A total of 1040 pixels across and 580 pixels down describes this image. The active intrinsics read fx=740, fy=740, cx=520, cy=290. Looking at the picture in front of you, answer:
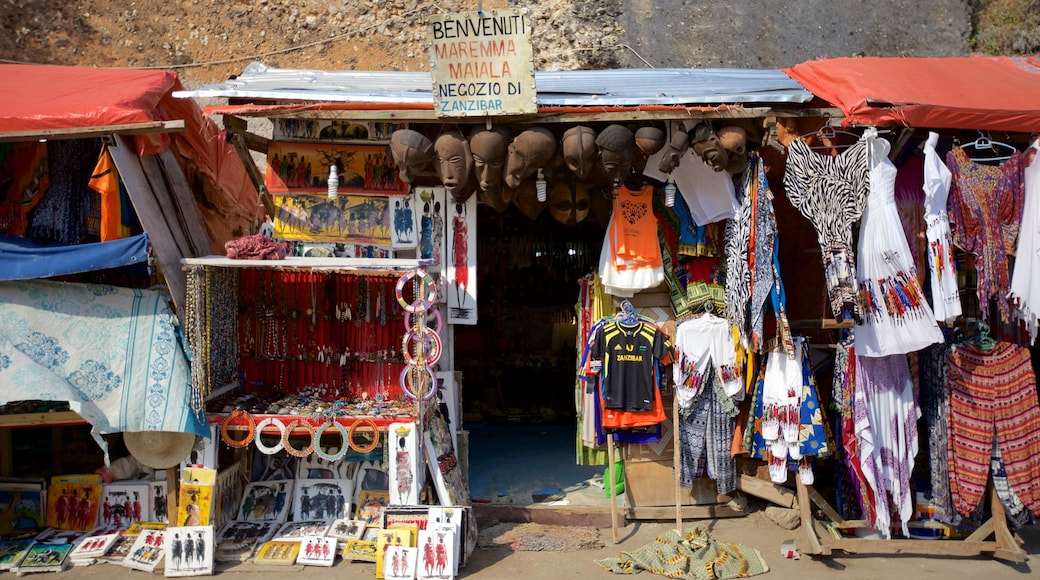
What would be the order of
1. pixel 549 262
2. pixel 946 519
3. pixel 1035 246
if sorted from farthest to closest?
pixel 549 262 < pixel 946 519 < pixel 1035 246

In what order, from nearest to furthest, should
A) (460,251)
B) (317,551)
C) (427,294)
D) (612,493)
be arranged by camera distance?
(317,551) → (427,294) → (612,493) → (460,251)

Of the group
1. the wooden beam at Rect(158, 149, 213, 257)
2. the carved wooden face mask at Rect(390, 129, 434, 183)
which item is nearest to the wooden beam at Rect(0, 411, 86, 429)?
the wooden beam at Rect(158, 149, 213, 257)

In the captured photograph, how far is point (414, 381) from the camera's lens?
5270 mm

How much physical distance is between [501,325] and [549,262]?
102cm

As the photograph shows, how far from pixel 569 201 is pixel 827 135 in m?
1.96

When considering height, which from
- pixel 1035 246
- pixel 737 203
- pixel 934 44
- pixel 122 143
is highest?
pixel 934 44

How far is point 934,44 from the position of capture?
16.2 m

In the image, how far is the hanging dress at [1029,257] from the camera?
16.5ft

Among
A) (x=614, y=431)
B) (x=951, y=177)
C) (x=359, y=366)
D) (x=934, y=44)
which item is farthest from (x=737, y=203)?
(x=934, y=44)

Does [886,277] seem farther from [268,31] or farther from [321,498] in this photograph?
[268,31]

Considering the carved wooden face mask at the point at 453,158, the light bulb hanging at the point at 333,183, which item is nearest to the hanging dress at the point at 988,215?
the carved wooden face mask at the point at 453,158

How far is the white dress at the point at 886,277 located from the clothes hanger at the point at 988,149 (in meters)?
0.80

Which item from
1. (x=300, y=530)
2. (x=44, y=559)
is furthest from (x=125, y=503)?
(x=300, y=530)

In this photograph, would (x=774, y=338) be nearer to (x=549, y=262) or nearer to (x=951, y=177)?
(x=951, y=177)
